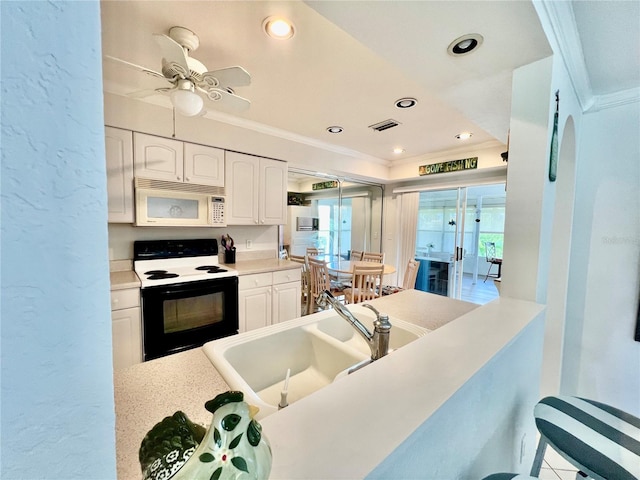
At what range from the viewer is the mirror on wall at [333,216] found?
4742 millimetres

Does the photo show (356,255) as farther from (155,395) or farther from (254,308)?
(155,395)

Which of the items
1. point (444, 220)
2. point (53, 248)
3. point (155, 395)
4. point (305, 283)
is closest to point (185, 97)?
point (155, 395)

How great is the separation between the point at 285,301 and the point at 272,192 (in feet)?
4.29

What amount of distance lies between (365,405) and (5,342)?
61 centimetres

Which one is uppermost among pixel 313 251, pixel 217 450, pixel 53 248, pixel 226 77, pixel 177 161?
pixel 226 77

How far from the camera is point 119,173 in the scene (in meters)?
2.18

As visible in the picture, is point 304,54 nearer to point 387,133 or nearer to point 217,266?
point 387,133

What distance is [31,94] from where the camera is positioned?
0.21 m

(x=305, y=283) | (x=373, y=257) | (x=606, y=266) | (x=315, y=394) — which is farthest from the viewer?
(x=373, y=257)

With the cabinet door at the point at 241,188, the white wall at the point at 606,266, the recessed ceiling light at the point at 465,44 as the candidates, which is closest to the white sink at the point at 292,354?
the recessed ceiling light at the point at 465,44

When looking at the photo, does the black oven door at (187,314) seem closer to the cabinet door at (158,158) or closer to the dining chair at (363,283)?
the cabinet door at (158,158)

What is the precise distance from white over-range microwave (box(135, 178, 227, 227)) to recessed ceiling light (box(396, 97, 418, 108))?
1.97 m

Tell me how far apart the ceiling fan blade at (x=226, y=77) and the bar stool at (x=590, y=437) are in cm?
216

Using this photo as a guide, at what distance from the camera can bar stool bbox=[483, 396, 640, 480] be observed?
35.9 inches
